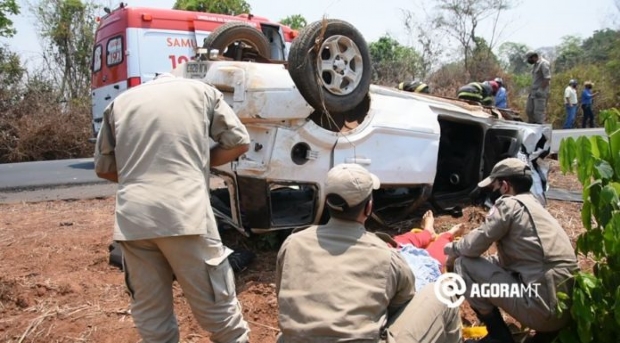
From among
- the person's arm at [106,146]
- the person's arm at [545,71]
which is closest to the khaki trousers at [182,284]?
the person's arm at [106,146]

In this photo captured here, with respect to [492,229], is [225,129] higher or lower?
higher

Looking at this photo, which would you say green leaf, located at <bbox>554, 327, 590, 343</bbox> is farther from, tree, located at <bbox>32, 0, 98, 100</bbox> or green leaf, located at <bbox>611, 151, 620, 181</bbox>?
tree, located at <bbox>32, 0, 98, 100</bbox>

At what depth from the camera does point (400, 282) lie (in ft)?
7.39

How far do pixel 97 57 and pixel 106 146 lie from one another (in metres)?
7.34

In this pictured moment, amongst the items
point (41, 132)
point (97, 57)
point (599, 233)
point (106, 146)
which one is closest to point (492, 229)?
point (599, 233)

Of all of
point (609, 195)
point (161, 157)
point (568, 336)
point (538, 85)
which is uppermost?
point (538, 85)

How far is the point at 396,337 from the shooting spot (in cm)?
223

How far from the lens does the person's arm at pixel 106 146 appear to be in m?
2.83

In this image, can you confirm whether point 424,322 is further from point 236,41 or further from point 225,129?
point 236,41

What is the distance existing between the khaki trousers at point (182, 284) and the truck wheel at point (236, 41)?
8.36 ft

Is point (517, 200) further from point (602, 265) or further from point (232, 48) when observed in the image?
point (232, 48)

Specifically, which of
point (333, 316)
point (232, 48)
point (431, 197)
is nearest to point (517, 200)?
point (333, 316)

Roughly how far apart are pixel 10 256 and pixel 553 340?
3.95 meters

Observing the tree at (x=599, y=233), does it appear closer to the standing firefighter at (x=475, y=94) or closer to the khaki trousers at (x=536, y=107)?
the standing firefighter at (x=475, y=94)
